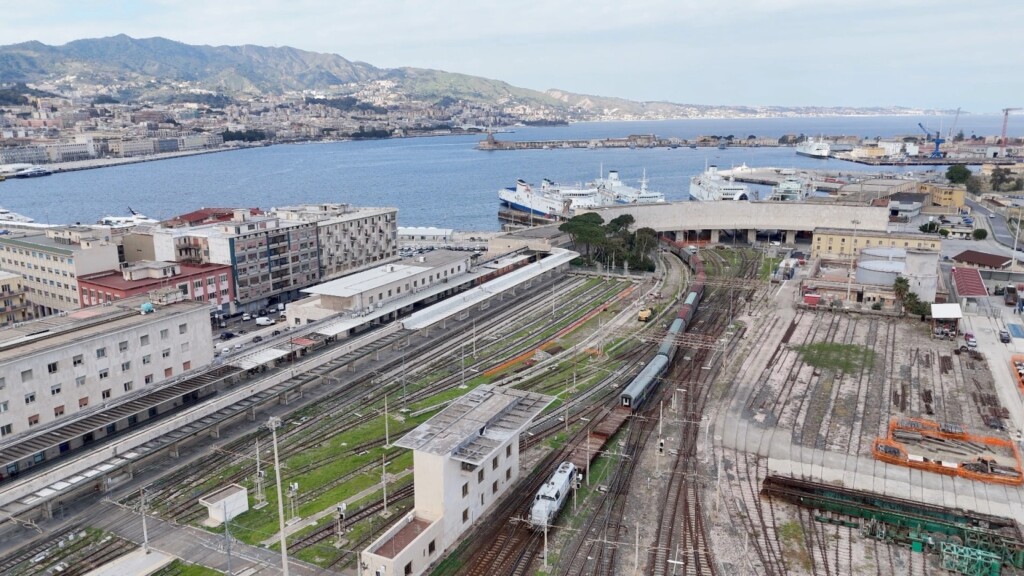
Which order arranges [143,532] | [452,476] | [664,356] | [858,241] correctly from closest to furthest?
[452,476], [143,532], [664,356], [858,241]

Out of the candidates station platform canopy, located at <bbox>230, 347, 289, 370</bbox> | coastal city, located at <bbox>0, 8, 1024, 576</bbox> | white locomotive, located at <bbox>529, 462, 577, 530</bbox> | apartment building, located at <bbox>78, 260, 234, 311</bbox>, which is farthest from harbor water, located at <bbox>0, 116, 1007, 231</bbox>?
white locomotive, located at <bbox>529, 462, 577, 530</bbox>

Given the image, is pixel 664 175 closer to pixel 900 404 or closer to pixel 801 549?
pixel 900 404

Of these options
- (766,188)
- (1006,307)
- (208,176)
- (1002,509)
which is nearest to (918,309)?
(1006,307)

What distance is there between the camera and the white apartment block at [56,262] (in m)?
40.0

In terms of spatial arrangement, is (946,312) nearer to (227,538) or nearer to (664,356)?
(664,356)

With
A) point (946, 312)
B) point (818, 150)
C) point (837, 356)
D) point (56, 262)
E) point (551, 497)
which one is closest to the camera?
point (551, 497)

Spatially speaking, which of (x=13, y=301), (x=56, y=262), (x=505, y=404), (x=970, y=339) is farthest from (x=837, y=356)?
(x=13, y=301)

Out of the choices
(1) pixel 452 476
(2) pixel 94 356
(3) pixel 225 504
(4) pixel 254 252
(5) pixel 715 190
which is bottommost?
(3) pixel 225 504

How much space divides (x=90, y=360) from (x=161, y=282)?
1285 cm

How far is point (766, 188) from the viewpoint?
11688 centimetres

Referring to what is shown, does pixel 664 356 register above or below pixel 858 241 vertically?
below

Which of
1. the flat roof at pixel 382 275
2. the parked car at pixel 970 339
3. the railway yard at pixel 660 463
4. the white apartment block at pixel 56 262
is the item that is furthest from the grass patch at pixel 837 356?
the white apartment block at pixel 56 262

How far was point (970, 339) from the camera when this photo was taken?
1486 inches

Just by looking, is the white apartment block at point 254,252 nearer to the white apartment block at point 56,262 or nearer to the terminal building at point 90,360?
the white apartment block at point 56,262
